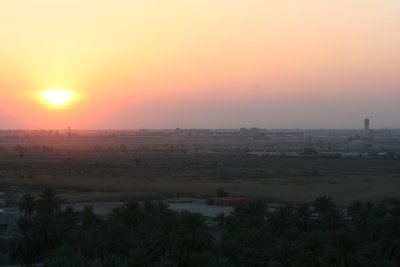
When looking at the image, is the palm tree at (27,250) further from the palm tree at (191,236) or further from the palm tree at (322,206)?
the palm tree at (322,206)

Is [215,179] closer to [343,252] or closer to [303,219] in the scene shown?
[303,219]

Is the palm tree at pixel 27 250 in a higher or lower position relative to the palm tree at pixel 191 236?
lower

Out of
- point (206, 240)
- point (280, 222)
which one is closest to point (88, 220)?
point (206, 240)

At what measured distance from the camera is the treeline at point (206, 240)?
72.3 feet

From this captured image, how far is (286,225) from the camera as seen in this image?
103ft

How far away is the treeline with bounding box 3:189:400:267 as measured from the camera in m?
22.0

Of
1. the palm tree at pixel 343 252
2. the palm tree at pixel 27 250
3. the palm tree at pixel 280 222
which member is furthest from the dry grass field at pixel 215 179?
the palm tree at pixel 343 252

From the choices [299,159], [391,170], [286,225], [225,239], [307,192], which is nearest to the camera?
[225,239]

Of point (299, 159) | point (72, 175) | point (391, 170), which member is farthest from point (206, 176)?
point (299, 159)

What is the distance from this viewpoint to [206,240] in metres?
25.5

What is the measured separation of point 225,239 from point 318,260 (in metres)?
4.65

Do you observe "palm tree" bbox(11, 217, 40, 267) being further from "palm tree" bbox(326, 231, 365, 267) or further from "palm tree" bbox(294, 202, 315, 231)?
"palm tree" bbox(326, 231, 365, 267)

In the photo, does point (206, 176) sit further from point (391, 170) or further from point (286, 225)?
point (286, 225)

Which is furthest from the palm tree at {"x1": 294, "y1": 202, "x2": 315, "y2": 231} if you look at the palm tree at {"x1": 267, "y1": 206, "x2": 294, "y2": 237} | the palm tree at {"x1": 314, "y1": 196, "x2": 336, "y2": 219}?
the palm tree at {"x1": 314, "y1": 196, "x2": 336, "y2": 219}
